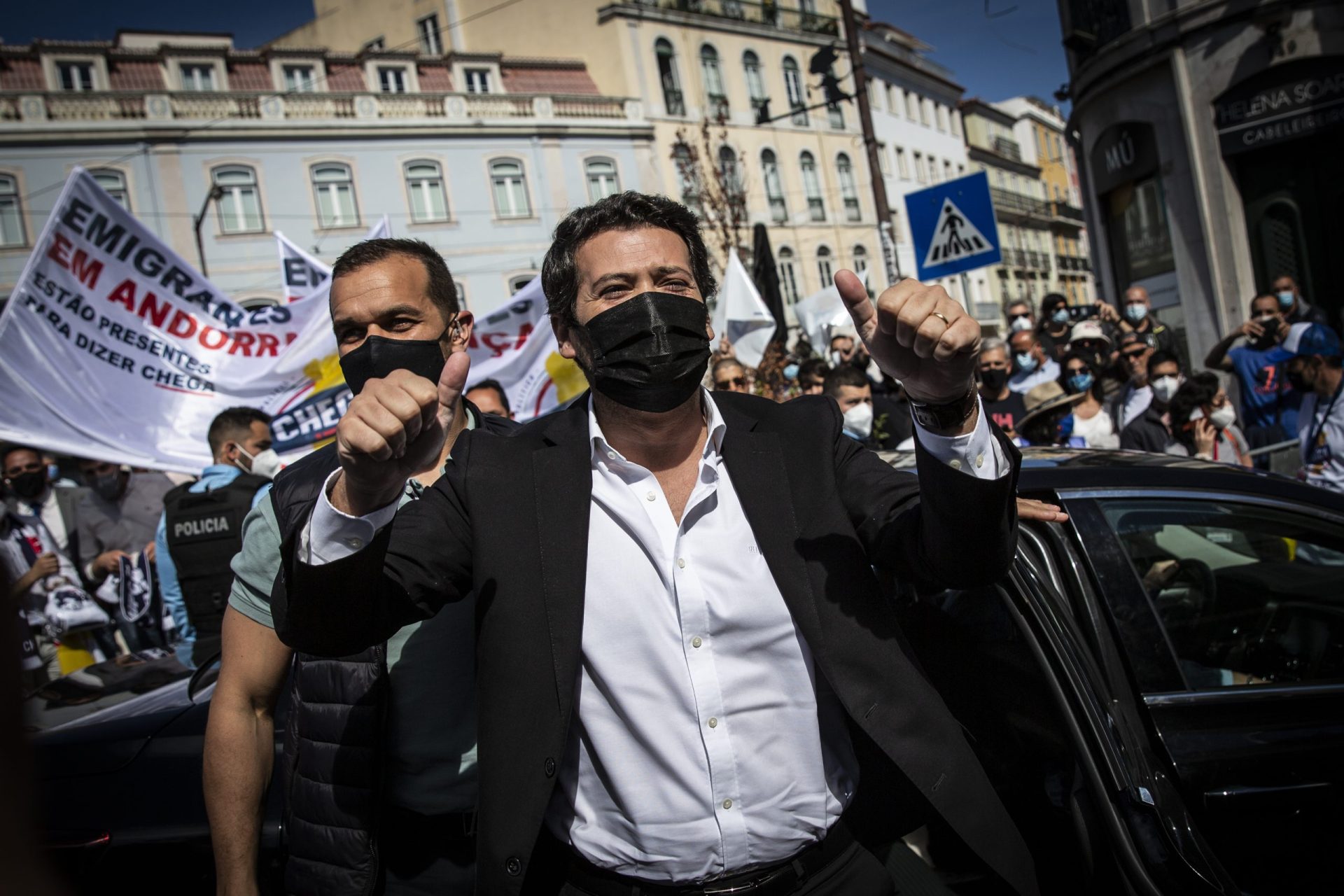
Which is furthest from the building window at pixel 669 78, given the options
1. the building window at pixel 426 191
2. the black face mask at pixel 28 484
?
the black face mask at pixel 28 484

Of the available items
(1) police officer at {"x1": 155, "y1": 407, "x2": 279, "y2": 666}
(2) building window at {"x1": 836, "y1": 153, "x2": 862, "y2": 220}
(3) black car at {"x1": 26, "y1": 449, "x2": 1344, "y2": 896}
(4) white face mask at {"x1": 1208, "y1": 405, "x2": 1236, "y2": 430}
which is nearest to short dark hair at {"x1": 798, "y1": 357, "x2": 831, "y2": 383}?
(4) white face mask at {"x1": 1208, "y1": 405, "x2": 1236, "y2": 430}

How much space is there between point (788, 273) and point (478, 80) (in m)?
13.8

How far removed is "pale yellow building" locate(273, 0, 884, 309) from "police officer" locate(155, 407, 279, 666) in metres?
26.7

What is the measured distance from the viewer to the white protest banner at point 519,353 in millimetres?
7543

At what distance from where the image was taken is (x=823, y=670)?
1.82 m

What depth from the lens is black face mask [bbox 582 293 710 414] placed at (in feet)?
6.48

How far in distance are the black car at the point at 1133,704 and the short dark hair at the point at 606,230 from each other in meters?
1.20

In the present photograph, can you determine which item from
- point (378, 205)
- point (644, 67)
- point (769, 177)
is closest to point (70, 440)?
point (378, 205)

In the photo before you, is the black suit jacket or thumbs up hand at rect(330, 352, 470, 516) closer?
thumbs up hand at rect(330, 352, 470, 516)

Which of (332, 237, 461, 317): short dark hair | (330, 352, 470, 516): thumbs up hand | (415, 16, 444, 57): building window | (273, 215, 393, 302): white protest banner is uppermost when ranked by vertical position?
(415, 16, 444, 57): building window

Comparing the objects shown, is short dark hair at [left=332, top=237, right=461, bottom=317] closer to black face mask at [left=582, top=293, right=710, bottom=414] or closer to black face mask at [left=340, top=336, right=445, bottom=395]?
black face mask at [left=340, top=336, right=445, bottom=395]

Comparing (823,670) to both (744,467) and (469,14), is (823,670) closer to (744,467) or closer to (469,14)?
(744,467)

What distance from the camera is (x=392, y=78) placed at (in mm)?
30359

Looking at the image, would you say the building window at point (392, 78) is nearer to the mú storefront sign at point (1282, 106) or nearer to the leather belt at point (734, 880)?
the mú storefront sign at point (1282, 106)
